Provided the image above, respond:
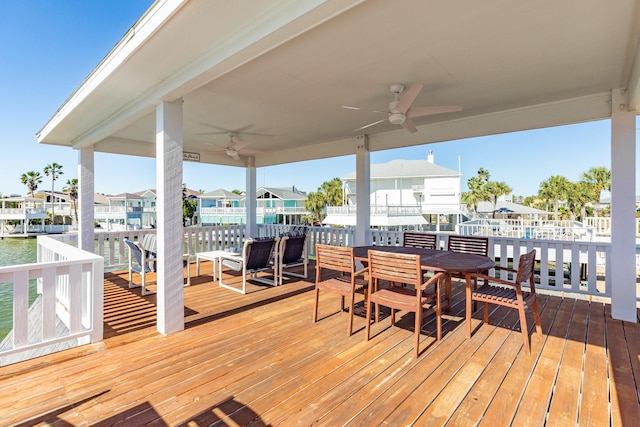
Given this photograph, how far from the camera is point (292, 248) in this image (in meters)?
5.59

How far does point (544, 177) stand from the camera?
32.9 meters

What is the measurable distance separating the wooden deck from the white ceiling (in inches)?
99.3

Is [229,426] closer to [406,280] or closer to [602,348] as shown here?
[406,280]

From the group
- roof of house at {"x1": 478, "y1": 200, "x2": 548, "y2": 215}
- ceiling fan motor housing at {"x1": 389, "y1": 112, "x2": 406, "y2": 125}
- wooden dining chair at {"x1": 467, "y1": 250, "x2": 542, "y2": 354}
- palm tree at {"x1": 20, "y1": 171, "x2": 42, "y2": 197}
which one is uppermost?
palm tree at {"x1": 20, "y1": 171, "x2": 42, "y2": 197}

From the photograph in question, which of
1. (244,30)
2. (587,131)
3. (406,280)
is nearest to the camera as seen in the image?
(244,30)

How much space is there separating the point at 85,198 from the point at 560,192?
38823 millimetres

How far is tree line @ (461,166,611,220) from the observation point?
Result: 2772cm

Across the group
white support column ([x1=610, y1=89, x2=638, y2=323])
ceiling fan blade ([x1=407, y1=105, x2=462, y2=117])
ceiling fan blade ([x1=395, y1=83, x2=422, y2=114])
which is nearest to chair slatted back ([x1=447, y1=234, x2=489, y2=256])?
white support column ([x1=610, y1=89, x2=638, y2=323])

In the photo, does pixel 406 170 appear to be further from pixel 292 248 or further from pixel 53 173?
pixel 53 173

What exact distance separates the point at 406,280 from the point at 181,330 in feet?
8.05

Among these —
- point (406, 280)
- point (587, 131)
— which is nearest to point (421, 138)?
point (406, 280)

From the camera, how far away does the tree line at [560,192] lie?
27.7 metres

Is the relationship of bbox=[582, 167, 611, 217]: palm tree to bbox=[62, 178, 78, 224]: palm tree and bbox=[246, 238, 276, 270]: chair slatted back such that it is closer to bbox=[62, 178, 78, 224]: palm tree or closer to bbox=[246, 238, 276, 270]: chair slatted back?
bbox=[246, 238, 276, 270]: chair slatted back

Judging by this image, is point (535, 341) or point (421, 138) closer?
point (535, 341)
